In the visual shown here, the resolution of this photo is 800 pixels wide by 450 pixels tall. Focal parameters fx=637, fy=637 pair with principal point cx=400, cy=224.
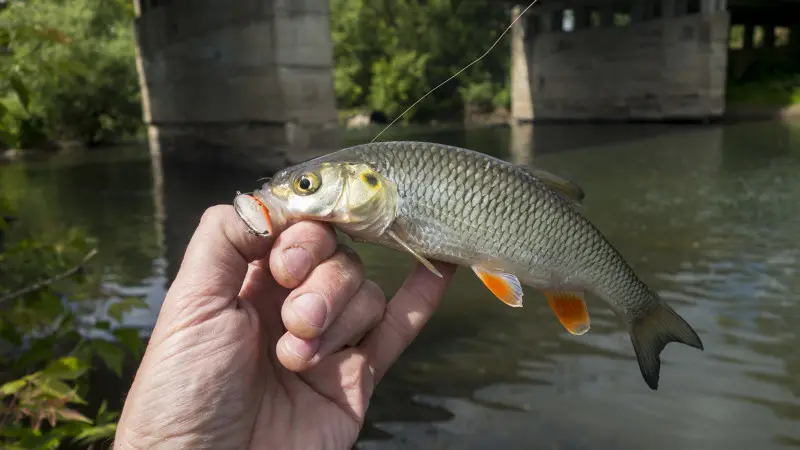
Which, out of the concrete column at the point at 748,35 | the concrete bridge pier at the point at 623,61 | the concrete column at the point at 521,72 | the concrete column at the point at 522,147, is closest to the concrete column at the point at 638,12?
the concrete bridge pier at the point at 623,61

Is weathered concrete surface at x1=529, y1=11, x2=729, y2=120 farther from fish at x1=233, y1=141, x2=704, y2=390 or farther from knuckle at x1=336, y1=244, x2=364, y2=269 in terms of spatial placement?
knuckle at x1=336, y1=244, x2=364, y2=269

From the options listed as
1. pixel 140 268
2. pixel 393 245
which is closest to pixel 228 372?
pixel 393 245

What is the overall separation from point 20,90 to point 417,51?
182 ft

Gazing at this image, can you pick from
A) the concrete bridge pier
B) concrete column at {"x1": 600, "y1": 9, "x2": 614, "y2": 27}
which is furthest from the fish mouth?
concrete column at {"x1": 600, "y1": 9, "x2": 614, "y2": 27}

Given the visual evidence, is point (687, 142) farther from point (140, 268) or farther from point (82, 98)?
point (82, 98)

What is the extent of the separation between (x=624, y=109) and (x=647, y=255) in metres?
33.2

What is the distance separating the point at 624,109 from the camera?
40.7 meters

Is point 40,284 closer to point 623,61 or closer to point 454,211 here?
point 454,211

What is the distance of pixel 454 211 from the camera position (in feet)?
8.93

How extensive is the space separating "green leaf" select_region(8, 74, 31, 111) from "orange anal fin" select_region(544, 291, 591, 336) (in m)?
2.82

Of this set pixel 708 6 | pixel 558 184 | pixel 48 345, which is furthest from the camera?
pixel 708 6

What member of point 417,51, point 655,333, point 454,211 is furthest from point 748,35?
point 454,211

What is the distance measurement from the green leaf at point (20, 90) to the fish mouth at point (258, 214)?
160cm

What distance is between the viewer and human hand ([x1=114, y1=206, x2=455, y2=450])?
7.64 ft
